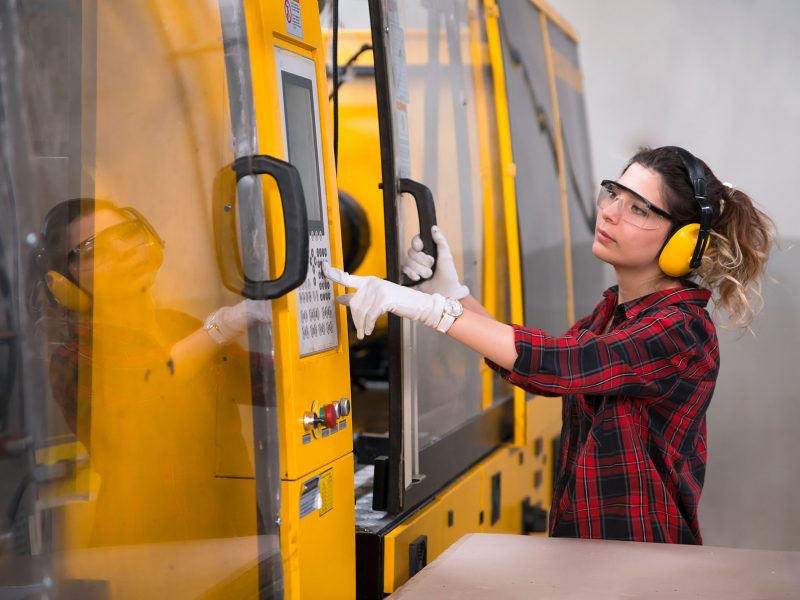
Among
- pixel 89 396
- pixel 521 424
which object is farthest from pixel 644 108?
pixel 89 396

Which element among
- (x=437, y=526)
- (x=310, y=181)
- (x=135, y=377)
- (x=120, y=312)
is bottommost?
(x=437, y=526)

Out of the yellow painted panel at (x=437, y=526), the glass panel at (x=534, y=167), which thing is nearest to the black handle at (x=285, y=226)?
the yellow painted panel at (x=437, y=526)

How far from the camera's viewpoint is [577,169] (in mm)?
4668

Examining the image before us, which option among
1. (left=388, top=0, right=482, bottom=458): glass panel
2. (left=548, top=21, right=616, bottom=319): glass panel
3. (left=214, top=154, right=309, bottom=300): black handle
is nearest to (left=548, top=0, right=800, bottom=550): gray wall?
(left=548, top=21, right=616, bottom=319): glass panel

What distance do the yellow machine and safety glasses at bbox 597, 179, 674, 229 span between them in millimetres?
459

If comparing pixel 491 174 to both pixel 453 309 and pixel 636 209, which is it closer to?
pixel 636 209

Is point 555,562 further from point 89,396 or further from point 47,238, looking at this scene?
point 47,238

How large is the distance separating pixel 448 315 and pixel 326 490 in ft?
1.46

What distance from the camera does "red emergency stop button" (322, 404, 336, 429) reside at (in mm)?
1858

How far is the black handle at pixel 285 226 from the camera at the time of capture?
1651mm

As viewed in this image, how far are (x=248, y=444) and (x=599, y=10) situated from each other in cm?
531

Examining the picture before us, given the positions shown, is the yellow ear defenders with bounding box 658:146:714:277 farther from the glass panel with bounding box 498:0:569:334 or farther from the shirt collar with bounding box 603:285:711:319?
the glass panel with bounding box 498:0:569:334

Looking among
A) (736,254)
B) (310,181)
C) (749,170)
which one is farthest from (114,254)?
(749,170)

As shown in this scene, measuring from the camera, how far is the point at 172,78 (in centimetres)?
155
